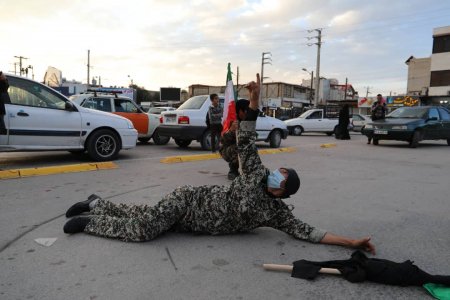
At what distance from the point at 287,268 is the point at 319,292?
1.18 feet

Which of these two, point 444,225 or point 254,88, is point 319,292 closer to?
point 254,88

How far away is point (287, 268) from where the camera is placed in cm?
319

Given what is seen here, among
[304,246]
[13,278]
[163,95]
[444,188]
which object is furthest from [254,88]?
[163,95]

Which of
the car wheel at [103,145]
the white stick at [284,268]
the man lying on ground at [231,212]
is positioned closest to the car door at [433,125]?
the car wheel at [103,145]

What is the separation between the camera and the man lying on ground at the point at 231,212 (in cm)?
363

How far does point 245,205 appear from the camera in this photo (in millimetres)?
3637

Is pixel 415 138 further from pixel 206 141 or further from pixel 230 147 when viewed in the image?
pixel 230 147

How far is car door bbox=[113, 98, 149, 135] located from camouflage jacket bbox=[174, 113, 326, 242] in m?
9.47

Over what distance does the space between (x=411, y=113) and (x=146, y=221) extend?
13.8 meters

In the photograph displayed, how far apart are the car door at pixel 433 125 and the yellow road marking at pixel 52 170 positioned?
1147cm

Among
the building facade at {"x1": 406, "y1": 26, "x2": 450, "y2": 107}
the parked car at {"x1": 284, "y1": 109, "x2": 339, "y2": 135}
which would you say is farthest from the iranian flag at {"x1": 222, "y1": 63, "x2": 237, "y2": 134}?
the building facade at {"x1": 406, "y1": 26, "x2": 450, "y2": 107}

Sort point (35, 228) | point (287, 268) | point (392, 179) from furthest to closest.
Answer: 1. point (392, 179)
2. point (35, 228)
3. point (287, 268)

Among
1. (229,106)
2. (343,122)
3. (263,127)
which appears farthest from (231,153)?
(343,122)

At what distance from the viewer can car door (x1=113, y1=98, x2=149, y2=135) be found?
12711 millimetres
